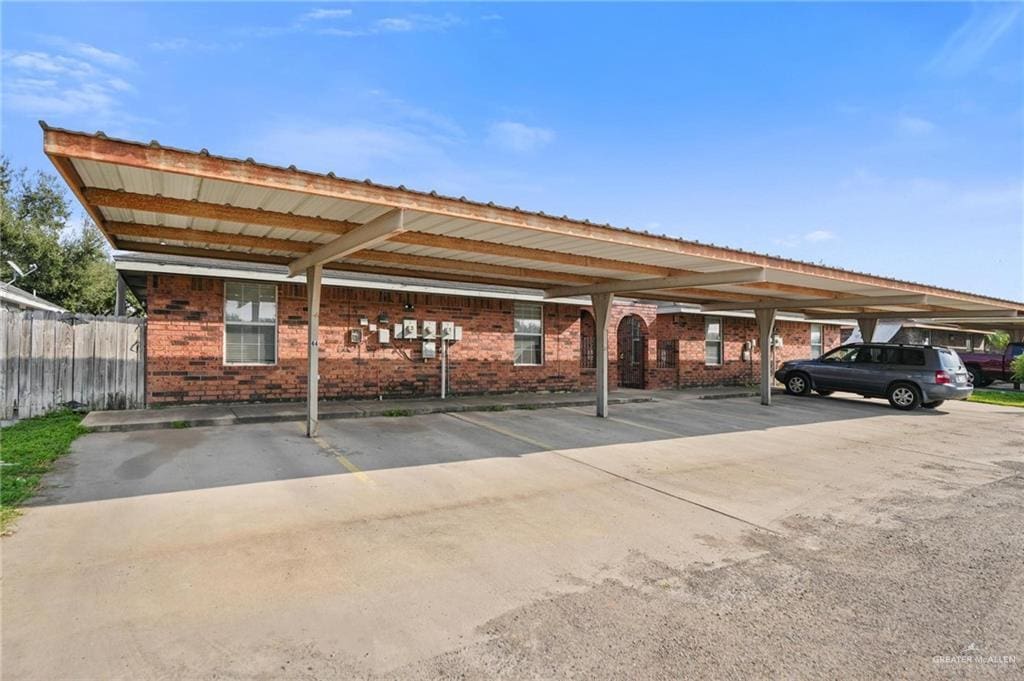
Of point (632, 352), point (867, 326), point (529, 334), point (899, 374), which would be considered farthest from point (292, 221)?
point (867, 326)

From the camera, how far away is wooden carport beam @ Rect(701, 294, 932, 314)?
1185cm

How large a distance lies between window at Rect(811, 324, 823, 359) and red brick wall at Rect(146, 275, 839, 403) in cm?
815

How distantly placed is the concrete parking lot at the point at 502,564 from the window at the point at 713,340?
1070 centimetres

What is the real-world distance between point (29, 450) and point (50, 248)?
24.4 meters

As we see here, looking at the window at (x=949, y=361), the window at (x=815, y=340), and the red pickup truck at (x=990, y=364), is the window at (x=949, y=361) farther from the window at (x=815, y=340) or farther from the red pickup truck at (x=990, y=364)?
the red pickup truck at (x=990, y=364)

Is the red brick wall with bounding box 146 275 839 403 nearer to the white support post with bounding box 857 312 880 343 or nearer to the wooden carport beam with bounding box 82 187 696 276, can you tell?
the wooden carport beam with bounding box 82 187 696 276

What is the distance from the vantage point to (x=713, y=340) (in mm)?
18188

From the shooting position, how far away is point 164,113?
13.7m

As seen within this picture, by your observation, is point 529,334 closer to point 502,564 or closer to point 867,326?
point 502,564

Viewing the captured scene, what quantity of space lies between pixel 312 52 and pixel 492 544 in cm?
941

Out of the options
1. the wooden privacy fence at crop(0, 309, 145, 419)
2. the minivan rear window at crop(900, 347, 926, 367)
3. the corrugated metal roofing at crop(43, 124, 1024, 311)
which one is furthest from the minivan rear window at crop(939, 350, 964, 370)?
the wooden privacy fence at crop(0, 309, 145, 419)

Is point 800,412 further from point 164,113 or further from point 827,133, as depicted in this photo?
point 164,113

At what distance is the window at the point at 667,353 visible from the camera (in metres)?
17.1

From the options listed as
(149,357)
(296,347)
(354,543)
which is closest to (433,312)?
(296,347)
